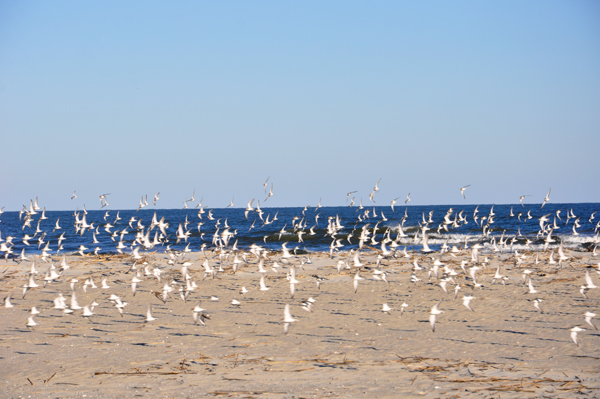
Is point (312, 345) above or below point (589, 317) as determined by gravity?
below

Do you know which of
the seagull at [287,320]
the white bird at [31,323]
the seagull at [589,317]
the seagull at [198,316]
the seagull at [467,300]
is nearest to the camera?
the seagull at [589,317]

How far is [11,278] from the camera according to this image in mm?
25672

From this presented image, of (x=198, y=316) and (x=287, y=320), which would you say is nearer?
(x=287, y=320)

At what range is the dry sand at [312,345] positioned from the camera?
10.4 metres

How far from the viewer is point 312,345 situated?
45.1 feet

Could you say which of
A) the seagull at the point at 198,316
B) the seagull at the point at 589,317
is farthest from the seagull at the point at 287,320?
the seagull at the point at 589,317

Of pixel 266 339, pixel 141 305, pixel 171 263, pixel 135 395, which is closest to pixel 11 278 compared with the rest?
pixel 171 263

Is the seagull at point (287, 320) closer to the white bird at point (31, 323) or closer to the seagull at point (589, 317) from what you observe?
the white bird at point (31, 323)

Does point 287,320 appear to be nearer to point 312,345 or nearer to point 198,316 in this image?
point 312,345

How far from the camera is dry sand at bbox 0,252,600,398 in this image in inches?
408

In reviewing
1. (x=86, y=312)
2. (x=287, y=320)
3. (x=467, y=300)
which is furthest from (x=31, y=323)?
(x=467, y=300)

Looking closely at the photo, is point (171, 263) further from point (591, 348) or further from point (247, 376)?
point (591, 348)

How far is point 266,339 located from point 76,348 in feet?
16.4

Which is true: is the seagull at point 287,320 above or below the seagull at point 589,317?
below
